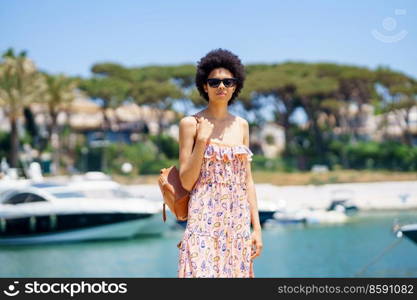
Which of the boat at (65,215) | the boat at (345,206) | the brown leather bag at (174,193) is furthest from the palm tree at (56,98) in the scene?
the brown leather bag at (174,193)

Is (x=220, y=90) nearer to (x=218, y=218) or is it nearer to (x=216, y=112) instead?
(x=216, y=112)

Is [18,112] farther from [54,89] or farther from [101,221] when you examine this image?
[101,221]

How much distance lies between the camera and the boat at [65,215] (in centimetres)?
1549

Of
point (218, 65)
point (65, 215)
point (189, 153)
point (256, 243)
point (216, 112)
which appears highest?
point (218, 65)

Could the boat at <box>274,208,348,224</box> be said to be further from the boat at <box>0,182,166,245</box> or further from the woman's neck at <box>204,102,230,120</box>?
the woman's neck at <box>204,102,230,120</box>

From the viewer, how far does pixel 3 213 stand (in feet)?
51.2

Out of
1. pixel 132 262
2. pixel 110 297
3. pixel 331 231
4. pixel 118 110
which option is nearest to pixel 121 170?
pixel 118 110

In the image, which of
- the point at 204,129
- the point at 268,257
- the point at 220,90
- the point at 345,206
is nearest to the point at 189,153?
the point at 204,129

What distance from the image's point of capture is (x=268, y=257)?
13.2 meters

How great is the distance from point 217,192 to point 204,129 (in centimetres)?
21

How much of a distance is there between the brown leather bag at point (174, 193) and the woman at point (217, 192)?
0.04m

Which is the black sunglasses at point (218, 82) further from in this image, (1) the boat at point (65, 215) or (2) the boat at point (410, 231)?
(1) the boat at point (65, 215)

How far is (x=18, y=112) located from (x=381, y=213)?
46.0 ft

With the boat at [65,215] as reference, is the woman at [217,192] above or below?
above
